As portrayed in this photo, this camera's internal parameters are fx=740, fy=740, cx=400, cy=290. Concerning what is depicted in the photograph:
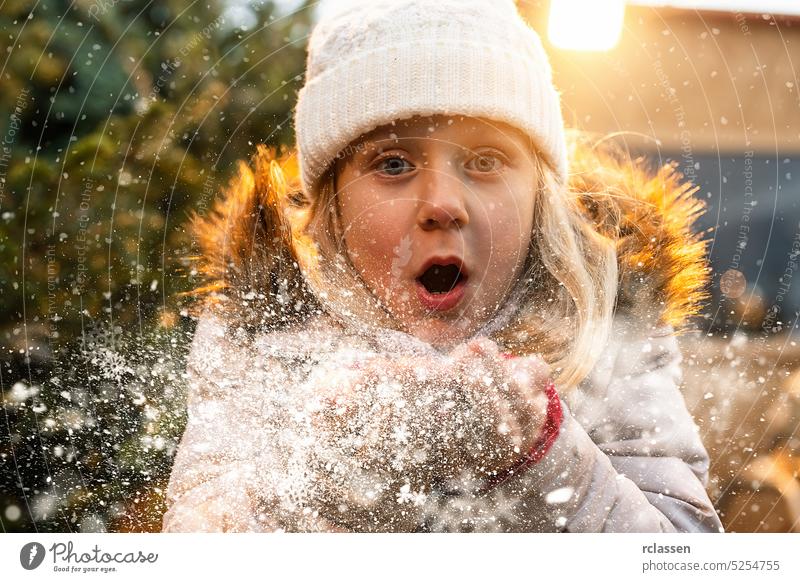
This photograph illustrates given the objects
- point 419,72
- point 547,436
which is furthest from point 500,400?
→ point 419,72

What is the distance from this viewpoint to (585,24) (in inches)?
27.5

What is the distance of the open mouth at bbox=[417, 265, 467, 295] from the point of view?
654 millimetres

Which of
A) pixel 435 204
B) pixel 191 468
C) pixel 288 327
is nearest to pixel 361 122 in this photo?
pixel 435 204

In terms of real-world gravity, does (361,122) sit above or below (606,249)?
above

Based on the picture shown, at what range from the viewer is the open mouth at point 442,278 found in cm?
65

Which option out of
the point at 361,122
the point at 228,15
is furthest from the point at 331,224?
the point at 228,15

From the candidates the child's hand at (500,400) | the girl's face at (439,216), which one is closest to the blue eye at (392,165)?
the girl's face at (439,216)

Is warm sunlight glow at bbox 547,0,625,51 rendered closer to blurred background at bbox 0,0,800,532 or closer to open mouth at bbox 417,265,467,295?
blurred background at bbox 0,0,800,532

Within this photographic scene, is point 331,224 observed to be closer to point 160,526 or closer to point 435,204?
point 435,204

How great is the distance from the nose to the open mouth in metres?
0.04

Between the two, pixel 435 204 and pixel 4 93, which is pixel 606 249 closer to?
pixel 435 204
